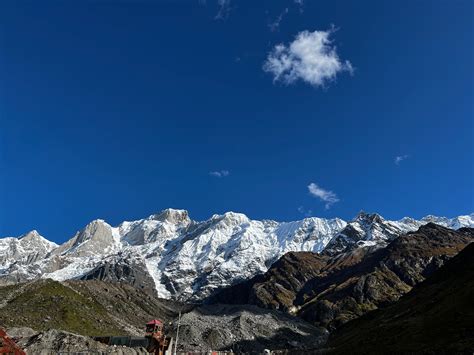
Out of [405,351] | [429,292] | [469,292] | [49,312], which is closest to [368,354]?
[405,351]

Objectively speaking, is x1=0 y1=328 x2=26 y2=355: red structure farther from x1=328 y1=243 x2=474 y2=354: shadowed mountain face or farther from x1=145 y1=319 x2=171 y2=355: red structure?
x1=328 y1=243 x2=474 y2=354: shadowed mountain face

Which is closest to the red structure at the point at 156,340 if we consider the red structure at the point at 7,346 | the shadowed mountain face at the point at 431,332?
the red structure at the point at 7,346

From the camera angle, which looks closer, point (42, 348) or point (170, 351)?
point (42, 348)

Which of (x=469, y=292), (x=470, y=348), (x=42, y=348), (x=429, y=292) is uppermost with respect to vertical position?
(x=429, y=292)

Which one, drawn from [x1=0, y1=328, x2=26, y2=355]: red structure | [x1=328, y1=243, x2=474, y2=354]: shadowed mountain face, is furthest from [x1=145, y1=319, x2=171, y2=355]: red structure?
[x1=328, y1=243, x2=474, y2=354]: shadowed mountain face

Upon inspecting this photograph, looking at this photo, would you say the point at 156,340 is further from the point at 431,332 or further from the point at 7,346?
the point at 431,332

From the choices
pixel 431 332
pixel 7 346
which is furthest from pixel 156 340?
pixel 431 332

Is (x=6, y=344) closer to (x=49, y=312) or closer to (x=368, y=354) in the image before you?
(x=368, y=354)

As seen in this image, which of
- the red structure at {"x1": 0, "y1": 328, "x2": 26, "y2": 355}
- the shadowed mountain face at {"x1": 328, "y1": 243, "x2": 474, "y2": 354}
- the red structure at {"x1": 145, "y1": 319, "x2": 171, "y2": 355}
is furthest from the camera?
the red structure at {"x1": 145, "y1": 319, "x2": 171, "y2": 355}

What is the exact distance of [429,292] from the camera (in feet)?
587

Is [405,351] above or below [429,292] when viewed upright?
below

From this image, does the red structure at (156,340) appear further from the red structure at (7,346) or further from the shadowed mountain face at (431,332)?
the shadowed mountain face at (431,332)

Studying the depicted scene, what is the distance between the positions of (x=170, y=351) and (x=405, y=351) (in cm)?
5475

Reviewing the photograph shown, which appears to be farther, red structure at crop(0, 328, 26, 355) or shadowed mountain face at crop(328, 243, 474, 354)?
shadowed mountain face at crop(328, 243, 474, 354)
